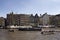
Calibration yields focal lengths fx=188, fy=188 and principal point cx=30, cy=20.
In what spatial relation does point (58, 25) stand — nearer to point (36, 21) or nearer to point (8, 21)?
point (36, 21)

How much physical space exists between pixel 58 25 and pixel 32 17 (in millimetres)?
23587

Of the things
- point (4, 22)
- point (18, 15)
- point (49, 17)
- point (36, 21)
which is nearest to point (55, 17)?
point (49, 17)

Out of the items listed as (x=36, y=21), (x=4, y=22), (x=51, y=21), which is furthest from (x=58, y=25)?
(x=4, y=22)

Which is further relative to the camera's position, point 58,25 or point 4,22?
point 4,22

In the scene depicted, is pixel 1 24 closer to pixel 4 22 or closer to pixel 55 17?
pixel 4 22

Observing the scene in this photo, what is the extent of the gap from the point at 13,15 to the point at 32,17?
1503 centimetres

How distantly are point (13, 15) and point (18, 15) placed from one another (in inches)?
175

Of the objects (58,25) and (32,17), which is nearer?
(58,25)

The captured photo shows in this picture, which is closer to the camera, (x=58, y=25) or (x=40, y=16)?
(x=58, y=25)

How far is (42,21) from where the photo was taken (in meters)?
142

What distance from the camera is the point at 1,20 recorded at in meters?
147

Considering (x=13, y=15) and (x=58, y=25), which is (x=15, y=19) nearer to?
(x=13, y=15)

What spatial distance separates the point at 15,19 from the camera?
144875 millimetres

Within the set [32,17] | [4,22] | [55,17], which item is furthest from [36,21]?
[4,22]
